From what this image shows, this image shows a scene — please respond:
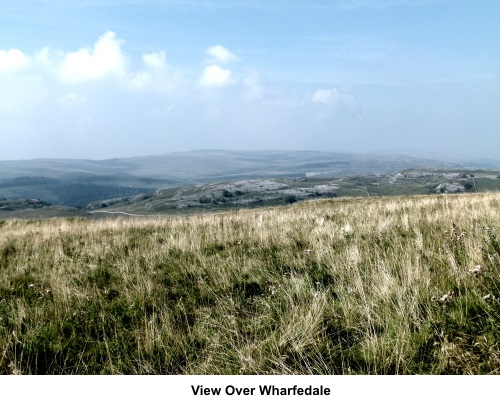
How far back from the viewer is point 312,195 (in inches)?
6462

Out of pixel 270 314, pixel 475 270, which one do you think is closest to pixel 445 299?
pixel 475 270

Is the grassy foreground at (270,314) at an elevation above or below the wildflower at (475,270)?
below

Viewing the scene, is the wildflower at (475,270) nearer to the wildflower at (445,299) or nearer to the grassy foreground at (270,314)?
the grassy foreground at (270,314)

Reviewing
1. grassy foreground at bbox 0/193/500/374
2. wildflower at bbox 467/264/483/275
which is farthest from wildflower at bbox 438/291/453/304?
wildflower at bbox 467/264/483/275

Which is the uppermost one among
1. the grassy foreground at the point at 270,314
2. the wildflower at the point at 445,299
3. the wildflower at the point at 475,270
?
the wildflower at the point at 475,270

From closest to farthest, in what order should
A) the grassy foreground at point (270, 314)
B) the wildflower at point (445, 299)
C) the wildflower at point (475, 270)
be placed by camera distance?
1. the grassy foreground at point (270, 314)
2. the wildflower at point (445, 299)
3. the wildflower at point (475, 270)

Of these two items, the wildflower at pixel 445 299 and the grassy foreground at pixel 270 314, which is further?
the wildflower at pixel 445 299

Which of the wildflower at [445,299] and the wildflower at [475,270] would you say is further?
the wildflower at [475,270]

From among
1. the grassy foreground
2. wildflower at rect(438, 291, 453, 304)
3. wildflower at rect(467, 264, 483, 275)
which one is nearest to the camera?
the grassy foreground

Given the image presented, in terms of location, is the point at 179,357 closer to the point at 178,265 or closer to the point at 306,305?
the point at 306,305

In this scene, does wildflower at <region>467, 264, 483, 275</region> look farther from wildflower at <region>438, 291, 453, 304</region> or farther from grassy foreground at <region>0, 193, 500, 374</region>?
wildflower at <region>438, 291, 453, 304</region>

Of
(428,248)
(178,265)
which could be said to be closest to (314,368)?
(428,248)

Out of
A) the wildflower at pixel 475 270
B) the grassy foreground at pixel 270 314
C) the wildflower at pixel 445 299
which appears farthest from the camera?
Result: the wildflower at pixel 475 270

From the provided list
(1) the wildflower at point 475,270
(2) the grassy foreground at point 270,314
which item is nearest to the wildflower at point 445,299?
(2) the grassy foreground at point 270,314
